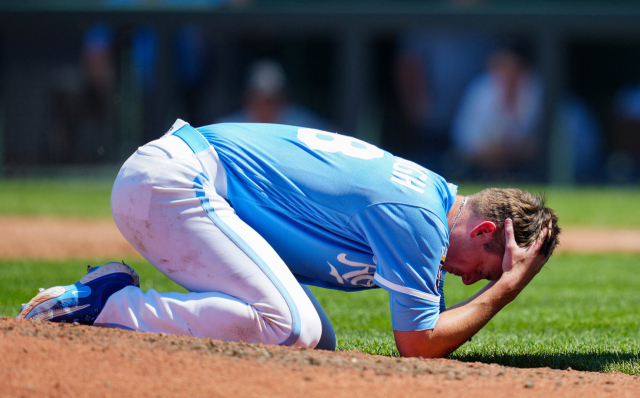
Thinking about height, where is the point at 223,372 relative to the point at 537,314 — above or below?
above

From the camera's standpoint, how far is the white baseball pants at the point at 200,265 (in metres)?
2.81

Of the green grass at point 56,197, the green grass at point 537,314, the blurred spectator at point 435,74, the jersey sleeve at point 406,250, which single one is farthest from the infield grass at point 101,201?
the jersey sleeve at point 406,250

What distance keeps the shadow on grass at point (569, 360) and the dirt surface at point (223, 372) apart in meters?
0.22

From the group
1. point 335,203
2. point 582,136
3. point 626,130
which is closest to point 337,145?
point 335,203

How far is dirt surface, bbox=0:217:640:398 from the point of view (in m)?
2.28

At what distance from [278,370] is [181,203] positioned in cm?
83

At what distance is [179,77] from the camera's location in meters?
15.3

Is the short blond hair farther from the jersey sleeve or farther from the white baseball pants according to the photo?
the white baseball pants

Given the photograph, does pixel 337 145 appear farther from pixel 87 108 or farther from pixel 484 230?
pixel 87 108

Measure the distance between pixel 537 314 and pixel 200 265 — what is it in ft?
8.61

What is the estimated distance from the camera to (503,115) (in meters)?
15.0

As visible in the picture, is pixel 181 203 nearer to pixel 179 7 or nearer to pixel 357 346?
pixel 357 346

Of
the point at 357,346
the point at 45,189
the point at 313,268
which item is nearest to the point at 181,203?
the point at 313,268

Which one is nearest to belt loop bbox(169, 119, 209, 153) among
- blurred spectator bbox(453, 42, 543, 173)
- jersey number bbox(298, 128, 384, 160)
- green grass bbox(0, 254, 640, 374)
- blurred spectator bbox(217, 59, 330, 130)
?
jersey number bbox(298, 128, 384, 160)
